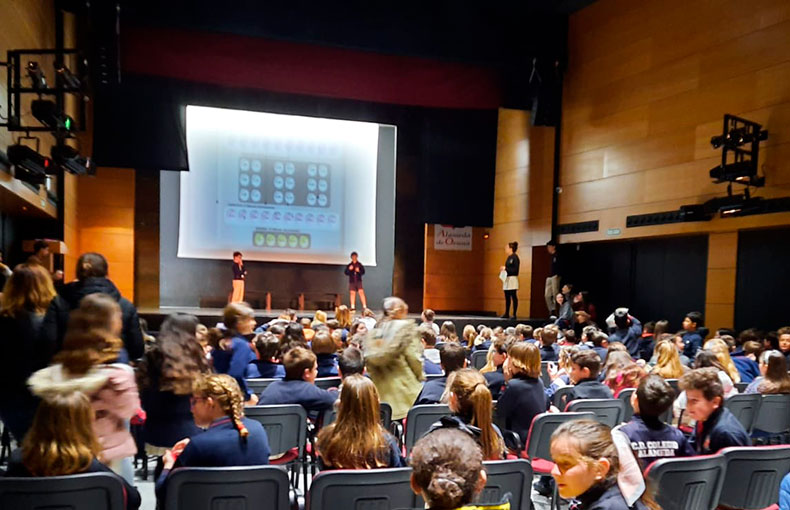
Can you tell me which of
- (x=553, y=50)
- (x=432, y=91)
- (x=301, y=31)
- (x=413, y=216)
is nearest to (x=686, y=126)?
(x=553, y=50)

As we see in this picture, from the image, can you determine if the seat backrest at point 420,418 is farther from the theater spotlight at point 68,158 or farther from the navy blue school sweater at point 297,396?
the theater spotlight at point 68,158

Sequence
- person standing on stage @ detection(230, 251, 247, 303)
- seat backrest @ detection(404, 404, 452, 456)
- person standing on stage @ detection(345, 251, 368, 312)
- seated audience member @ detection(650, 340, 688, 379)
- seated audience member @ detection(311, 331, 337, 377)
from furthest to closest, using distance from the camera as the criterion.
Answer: person standing on stage @ detection(345, 251, 368, 312) < person standing on stage @ detection(230, 251, 247, 303) < seated audience member @ detection(311, 331, 337, 377) < seated audience member @ detection(650, 340, 688, 379) < seat backrest @ detection(404, 404, 452, 456)

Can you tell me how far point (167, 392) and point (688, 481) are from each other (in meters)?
2.53

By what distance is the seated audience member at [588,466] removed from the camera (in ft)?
4.92

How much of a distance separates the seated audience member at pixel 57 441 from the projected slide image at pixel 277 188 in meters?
9.67

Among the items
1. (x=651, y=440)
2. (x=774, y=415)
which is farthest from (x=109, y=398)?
(x=774, y=415)

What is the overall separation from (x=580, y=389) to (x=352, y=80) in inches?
369

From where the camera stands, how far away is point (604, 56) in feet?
36.9

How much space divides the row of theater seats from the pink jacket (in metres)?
0.38

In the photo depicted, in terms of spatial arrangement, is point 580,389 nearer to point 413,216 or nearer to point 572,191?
point 572,191

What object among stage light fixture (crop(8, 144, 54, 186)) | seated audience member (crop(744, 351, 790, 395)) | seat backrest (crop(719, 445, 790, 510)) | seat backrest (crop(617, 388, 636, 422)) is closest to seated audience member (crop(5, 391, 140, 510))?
seat backrest (crop(719, 445, 790, 510))

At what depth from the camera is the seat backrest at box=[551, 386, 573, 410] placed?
3.87m

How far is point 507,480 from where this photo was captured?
217 centimetres

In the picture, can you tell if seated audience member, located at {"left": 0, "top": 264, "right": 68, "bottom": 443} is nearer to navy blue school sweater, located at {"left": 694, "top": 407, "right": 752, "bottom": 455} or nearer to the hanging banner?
navy blue school sweater, located at {"left": 694, "top": 407, "right": 752, "bottom": 455}
